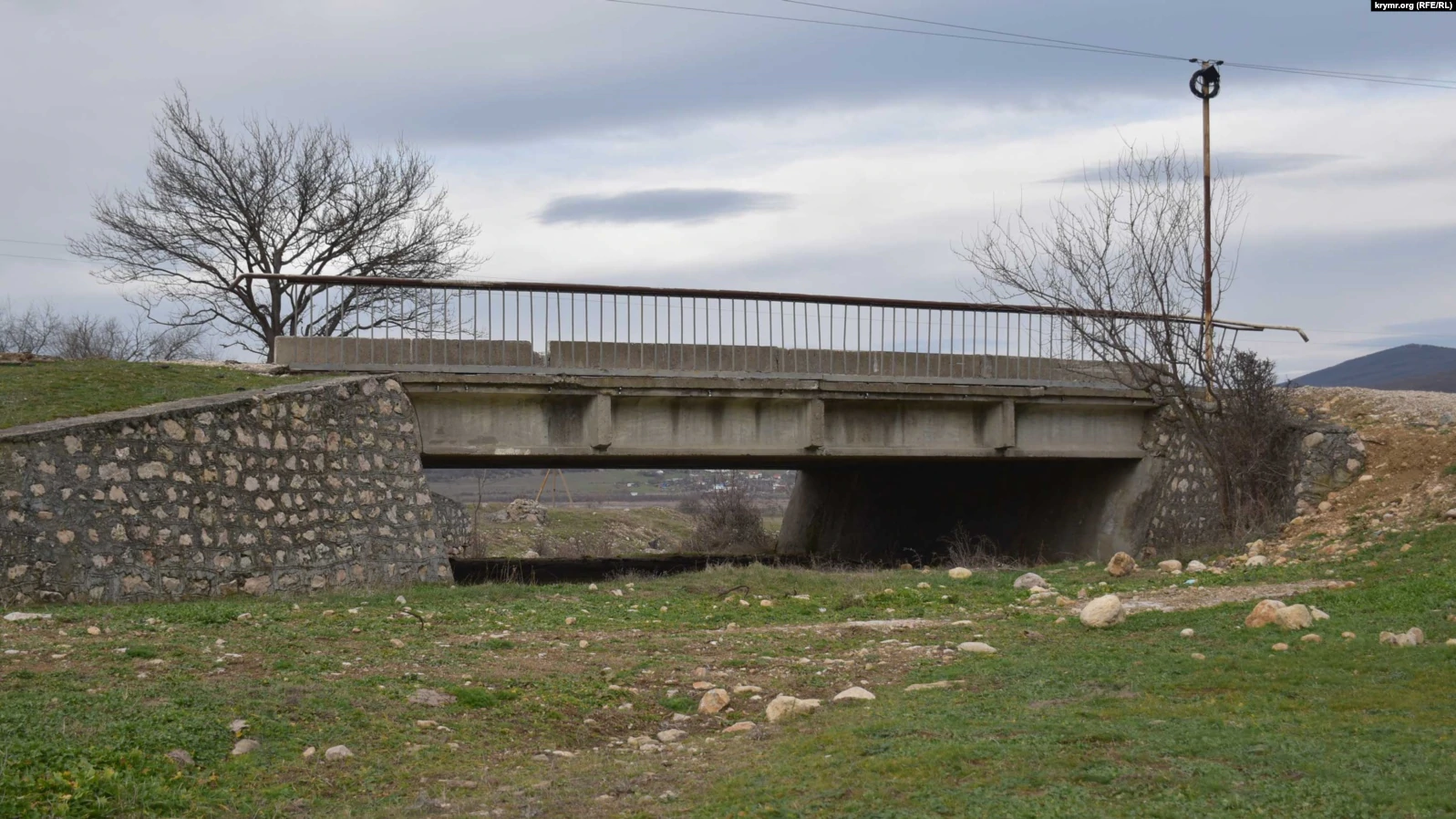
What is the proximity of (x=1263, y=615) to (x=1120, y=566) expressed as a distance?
4.91m

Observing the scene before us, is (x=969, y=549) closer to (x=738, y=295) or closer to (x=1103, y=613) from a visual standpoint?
(x=738, y=295)

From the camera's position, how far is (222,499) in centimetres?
1178

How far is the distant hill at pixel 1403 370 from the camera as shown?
115ft

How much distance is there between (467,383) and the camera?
15.7 m

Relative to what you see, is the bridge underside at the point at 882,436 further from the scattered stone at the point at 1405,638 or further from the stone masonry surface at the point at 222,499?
the scattered stone at the point at 1405,638

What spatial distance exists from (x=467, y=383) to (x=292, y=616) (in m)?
6.17

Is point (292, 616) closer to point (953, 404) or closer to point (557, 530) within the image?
point (953, 404)

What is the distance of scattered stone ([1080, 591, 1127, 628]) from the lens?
30.1ft

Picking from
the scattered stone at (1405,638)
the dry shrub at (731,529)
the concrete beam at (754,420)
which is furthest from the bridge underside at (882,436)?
the scattered stone at (1405,638)

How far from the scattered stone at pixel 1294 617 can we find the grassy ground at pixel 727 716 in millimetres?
124

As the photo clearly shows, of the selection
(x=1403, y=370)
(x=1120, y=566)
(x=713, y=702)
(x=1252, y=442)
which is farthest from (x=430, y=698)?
(x=1403, y=370)

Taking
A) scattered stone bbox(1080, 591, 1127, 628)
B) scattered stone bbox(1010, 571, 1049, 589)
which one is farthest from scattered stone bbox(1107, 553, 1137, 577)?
scattered stone bbox(1080, 591, 1127, 628)

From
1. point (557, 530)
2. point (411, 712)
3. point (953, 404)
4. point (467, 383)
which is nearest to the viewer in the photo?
point (411, 712)

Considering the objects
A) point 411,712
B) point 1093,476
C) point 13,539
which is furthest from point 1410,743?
point 1093,476
